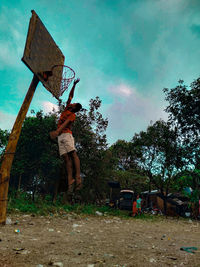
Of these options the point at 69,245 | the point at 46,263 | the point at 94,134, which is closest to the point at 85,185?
the point at 94,134

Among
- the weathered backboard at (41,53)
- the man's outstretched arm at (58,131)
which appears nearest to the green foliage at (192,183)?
the weathered backboard at (41,53)

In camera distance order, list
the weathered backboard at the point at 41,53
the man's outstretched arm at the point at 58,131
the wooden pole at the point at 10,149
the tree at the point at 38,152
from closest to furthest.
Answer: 1. the man's outstretched arm at the point at 58,131
2. the weathered backboard at the point at 41,53
3. the wooden pole at the point at 10,149
4. the tree at the point at 38,152

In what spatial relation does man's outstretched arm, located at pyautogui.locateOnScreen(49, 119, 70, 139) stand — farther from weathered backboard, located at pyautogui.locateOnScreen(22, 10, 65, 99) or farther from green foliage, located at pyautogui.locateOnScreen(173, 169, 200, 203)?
green foliage, located at pyautogui.locateOnScreen(173, 169, 200, 203)

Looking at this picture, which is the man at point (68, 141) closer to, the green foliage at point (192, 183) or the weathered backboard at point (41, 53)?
the weathered backboard at point (41, 53)

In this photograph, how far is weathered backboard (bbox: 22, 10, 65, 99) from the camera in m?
4.69

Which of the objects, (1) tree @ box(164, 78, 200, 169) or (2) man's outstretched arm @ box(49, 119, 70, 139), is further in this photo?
(1) tree @ box(164, 78, 200, 169)

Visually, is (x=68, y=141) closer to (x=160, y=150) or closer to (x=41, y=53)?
(x=41, y=53)

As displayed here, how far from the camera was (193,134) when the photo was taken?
1461 cm

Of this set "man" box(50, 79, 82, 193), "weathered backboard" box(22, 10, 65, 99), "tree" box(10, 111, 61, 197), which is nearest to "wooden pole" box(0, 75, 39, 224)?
"weathered backboard" box(22, 10, 65, 99)

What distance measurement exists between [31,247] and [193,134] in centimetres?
1345

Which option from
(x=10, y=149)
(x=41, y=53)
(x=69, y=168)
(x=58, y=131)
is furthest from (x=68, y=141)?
(x=10, y=149)

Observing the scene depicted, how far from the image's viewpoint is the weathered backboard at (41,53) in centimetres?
469

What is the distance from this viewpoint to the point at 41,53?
194 inches

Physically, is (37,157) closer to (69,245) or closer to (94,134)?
(94,134)
